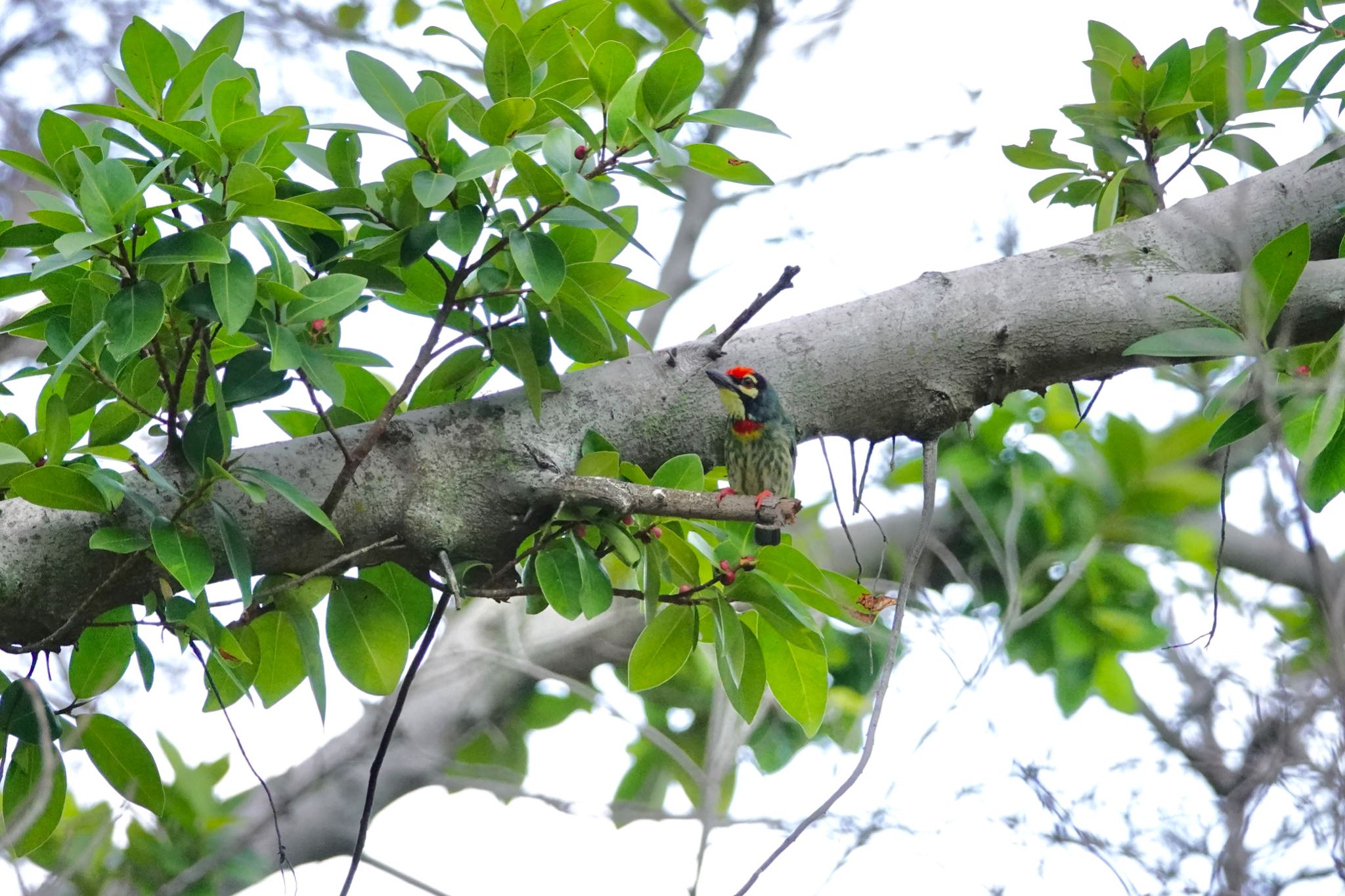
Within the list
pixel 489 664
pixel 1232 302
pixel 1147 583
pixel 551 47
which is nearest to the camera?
pixel 551 47

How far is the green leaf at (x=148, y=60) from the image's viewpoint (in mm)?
1760

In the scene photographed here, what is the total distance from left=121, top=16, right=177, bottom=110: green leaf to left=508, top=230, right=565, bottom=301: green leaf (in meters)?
0.58

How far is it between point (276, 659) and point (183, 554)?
0.52m

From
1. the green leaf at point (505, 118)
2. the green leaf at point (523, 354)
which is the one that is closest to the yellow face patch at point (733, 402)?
the green leaf at point (523, 354)

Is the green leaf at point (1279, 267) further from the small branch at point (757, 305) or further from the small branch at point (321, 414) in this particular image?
the small branch at point (321, 414)

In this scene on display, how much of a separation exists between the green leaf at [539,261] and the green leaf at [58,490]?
0.69 meters

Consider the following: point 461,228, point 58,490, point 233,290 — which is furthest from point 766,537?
point 58,490

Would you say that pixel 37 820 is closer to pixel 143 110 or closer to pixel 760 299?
Answer: pixel 143 110

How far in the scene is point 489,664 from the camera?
4.77 meters

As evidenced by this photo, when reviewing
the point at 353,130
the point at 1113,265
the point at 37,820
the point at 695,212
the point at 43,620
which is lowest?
the point at 37,820

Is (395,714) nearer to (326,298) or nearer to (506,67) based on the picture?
(326,298)

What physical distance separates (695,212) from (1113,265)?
3.69 meters

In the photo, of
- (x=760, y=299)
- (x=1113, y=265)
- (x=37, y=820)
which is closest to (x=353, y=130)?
(x=760, y=299)

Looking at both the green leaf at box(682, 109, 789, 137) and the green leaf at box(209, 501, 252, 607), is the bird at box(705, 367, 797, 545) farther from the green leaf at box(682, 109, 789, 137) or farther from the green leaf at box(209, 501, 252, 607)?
the green leaf at box(209, 501, 252, 607)
